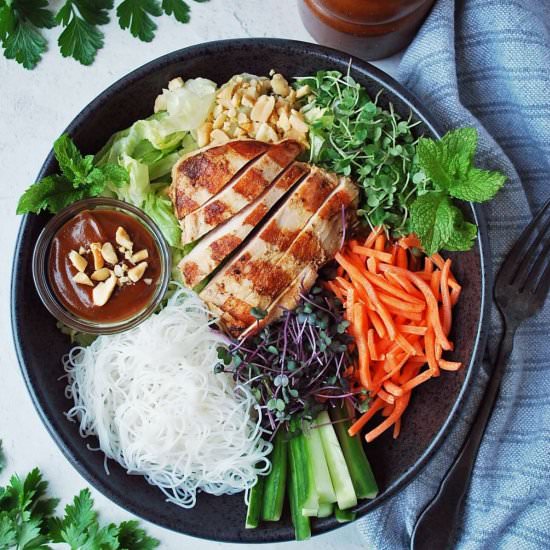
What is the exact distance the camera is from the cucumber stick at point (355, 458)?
2.93 m

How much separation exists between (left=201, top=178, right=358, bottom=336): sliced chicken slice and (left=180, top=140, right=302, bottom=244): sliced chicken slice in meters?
0.16

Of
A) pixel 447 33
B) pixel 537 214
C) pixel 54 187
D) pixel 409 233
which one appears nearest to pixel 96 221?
pixel 54 187

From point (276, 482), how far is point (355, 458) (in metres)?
0.36

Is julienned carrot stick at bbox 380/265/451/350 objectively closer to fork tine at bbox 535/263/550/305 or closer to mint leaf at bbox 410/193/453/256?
mint leaf at bbox 410/193/453/256

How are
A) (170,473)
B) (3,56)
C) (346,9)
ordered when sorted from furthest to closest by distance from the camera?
(3,56) → (170,473) → (346,9)

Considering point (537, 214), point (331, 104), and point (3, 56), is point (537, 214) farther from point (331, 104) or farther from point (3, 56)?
point (3, 56)

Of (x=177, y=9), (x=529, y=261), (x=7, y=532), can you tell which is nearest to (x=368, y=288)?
(x=529, y=261)

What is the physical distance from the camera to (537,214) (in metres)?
3.15

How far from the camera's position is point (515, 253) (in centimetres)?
310

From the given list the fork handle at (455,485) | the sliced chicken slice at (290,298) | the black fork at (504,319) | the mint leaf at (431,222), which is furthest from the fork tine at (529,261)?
the sliced chicken slice at (290,298)

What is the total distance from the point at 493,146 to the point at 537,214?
0.37 meters

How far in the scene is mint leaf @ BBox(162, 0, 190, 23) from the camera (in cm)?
333

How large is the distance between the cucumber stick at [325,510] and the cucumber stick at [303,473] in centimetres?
7

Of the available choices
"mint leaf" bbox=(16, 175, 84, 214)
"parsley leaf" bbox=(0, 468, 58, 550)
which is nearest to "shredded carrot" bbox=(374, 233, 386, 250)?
"mint leaf" bbox=(16, 175, 84, 214)
